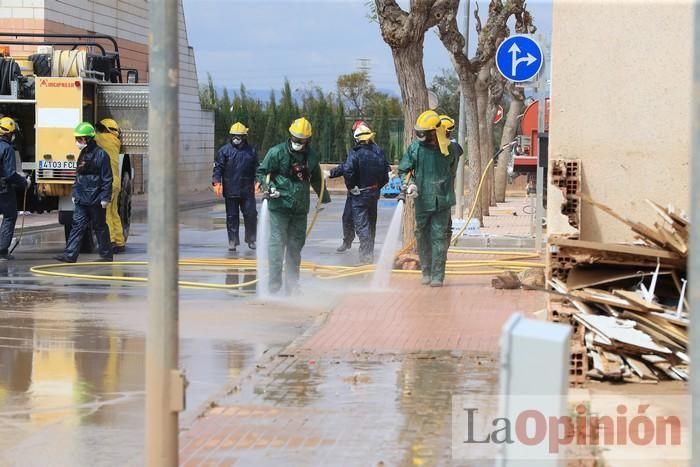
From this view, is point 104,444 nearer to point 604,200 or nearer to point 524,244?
point 604,200

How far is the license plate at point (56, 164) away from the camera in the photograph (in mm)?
16734

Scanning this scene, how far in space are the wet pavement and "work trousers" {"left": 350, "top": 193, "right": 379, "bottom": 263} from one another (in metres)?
2.43

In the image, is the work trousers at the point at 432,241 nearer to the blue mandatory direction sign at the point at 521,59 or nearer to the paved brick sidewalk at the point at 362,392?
the paved brick sidewalk at the point at 362,392

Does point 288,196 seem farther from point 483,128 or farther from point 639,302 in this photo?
point 483,128

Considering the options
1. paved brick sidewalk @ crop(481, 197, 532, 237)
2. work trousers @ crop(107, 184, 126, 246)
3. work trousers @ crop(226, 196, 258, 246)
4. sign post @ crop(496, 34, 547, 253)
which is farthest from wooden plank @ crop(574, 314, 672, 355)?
paved brick sidewalk @ crop(481, 197, 532, 237)

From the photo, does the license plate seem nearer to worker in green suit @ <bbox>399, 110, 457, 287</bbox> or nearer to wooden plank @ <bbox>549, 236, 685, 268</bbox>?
worker in green suit @ <bbox>399, 110, 457, 287</bbox>

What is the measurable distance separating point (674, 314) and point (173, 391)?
4.13 metres

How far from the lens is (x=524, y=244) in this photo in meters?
19.3

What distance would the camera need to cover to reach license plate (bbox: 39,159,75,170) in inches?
659

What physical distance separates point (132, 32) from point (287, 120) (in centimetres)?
1252

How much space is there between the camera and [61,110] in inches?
665

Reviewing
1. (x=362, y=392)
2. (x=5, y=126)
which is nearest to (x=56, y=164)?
(x=5, y=126)

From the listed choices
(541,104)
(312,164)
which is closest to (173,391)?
(312,164)

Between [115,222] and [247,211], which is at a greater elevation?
[247,211]
